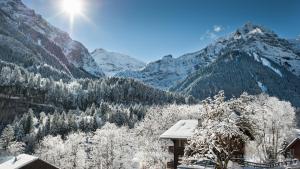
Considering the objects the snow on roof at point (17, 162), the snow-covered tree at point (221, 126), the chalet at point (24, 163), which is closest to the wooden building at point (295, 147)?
the snow-covered tree at point (221, 126)

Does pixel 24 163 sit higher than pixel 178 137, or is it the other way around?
pixel 178 137

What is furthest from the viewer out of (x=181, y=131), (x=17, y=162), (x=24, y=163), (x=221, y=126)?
(x=181, y=131)

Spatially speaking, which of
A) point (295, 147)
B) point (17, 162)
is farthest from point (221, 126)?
point (295, 147)

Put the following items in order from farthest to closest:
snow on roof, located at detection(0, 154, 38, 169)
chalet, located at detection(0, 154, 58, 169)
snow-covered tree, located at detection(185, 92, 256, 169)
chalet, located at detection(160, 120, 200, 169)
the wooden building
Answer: the wooden building
chalet, located at detection(160, 120, 200, 169)
chalet, located at detection(0, 154, 58, 169)
snow on roof, located at detection(0, 154, 38, 169)
snow-covered tree, located at detection(185, 92, 256, 169)

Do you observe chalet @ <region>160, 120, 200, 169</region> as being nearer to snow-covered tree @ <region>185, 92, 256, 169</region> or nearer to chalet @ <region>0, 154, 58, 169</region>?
snow-covered tree @ <region>185, 92, 256, 169</region>

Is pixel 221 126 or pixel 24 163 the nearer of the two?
pixel 221 126

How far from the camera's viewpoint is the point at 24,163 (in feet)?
149

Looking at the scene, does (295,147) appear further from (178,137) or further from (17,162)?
(17,162)

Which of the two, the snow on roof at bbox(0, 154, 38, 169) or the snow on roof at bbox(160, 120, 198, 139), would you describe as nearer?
the snow on roof at bbox(0, 154, 38, 169)

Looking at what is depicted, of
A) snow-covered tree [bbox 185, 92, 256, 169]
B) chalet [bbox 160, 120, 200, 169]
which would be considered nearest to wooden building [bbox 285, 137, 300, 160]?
chalet [bbox 160, 120, 200, 169]

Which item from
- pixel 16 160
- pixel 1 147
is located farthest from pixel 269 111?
pixel 1 147

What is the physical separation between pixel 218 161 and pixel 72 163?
74931mm

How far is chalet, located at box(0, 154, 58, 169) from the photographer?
148ft

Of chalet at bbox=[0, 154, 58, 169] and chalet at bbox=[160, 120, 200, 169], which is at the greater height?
chalet at bbox=[160, 120, 200, 169]
